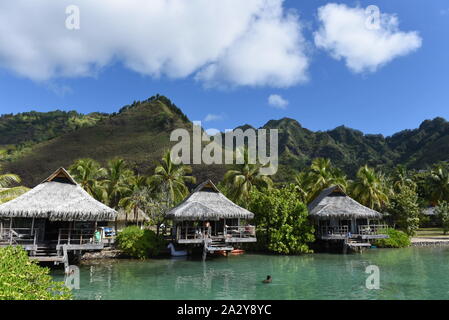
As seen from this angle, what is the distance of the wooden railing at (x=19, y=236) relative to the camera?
16.4 m

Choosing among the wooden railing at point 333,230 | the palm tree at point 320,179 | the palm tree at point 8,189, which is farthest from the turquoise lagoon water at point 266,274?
the palm tree at point 320,179

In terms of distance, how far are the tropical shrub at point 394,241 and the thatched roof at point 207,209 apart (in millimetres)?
12465

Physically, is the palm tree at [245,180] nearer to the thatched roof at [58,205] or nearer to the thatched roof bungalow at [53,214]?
the thatched roof bungalow at [53,214]

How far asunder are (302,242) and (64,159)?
54.0 metres

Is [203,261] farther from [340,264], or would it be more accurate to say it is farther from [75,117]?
[75,117]

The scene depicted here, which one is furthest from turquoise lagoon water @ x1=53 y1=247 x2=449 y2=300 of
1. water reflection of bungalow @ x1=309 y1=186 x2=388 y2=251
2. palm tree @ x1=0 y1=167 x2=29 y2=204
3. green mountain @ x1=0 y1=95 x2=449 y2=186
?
green mountain @ x1=0 y1=95 x2=449 y2=186

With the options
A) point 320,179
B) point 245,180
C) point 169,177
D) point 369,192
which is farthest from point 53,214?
point 369,192

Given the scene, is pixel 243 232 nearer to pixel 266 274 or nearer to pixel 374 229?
pixel 266 274

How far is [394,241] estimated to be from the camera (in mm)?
26609

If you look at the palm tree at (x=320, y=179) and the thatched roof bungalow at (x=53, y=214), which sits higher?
the palm tree at (x=320, y=179)

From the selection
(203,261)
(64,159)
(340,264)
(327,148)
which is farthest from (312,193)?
(327,148)

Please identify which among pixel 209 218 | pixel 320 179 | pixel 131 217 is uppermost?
pixel 320 179

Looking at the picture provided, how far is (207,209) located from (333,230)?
1061 centimetres

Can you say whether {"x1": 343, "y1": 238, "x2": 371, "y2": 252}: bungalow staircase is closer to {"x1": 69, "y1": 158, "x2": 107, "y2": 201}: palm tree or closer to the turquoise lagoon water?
the turquoise lagoon water
